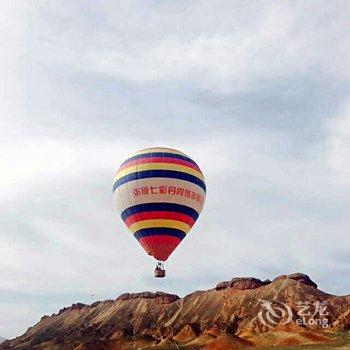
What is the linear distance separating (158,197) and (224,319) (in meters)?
113

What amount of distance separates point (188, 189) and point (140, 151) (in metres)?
5.39

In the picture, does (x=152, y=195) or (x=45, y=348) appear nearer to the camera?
(x=152, y=195)

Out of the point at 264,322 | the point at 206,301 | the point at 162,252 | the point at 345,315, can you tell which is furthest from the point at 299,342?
the point at 206,301

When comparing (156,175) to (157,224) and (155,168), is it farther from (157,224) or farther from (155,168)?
(157,224)

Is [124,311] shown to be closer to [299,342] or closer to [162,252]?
[299,342]

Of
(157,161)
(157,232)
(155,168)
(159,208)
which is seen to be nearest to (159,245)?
(157,232)

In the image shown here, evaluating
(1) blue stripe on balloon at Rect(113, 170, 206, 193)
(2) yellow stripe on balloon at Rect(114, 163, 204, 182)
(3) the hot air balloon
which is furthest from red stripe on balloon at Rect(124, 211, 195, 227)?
(2) yellow stripe on balloon at Rect(114, 163, 204, 182)

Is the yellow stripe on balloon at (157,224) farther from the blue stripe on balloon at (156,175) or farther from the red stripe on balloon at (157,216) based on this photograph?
the blue stripe on balloon at (156,175)

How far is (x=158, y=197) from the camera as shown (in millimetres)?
43844

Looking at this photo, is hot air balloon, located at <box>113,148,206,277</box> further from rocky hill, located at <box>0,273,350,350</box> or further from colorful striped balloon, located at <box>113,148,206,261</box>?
rocky hill, located at <box>0,273,350,350</box>

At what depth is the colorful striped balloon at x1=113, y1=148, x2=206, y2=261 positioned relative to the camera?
44.0 metres

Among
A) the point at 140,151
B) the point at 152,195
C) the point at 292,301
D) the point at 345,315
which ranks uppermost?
the point at 292,301

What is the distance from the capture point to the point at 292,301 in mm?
143500

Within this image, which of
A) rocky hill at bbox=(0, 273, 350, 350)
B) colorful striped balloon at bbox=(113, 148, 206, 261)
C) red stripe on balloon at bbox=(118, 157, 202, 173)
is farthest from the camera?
rocky hill at bbox=(0, 273, 350, 350)
